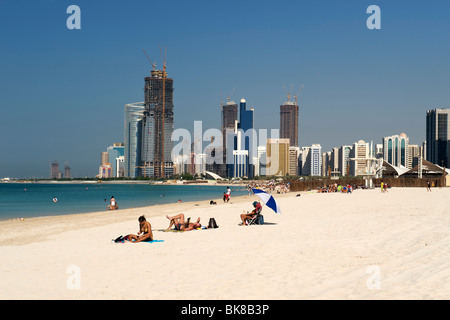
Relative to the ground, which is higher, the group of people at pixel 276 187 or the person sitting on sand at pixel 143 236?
the person sitting on sand at pixel 143 236

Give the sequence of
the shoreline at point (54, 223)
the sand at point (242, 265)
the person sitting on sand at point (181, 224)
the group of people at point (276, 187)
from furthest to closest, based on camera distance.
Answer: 1. the group of people at point (276, 187)
2. the shoreline at point (54, 223)
3. the person sitting on sand at point (181, 224)
4. the sand at point (242, 265)

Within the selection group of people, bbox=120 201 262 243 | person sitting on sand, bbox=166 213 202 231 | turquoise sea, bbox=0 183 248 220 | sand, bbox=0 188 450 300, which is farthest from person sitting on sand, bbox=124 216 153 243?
turquoise sea, bbox=0 183 248 220

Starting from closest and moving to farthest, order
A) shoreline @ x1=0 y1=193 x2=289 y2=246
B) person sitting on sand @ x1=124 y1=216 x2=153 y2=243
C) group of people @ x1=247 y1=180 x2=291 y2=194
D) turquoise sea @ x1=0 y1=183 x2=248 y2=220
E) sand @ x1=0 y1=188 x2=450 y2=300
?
sand @ x1=0 y1=188 x2=450 y2=300, person sitting on sand @ x1=124 y1=216 x2=153 y2=243, shoreline @ x1=0 y1=193 x2=289 y2=246, turquoise sea @ x1=0 y1=183 x2=248 y2=220, group of people @ x1=247 y1=180 x2=291 y2=194

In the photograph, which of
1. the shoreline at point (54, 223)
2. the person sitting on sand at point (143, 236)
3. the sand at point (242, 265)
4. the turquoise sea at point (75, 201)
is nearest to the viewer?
the sand at point (242, 265)

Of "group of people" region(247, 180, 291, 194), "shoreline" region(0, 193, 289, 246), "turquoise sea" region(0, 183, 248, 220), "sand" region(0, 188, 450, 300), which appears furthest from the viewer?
"group of people" region(247, 180, 291, 194)

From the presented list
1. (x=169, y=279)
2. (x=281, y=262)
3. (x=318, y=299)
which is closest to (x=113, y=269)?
(x=169, y=279)

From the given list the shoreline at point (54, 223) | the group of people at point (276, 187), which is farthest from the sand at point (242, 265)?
the group of people at point (276, 187)

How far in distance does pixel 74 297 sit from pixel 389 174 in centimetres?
8574

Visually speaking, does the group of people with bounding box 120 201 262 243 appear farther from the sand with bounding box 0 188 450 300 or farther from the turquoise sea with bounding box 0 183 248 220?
the turquoise sea with bounding box 0 183 248 220

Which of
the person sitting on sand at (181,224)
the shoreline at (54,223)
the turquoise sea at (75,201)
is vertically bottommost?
the turquoise sea at (75,201)

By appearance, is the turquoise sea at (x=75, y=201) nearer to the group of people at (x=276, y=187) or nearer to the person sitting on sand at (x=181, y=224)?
the group of people at (x=276, y=187)

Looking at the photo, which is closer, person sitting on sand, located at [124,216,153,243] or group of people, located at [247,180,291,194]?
person sitting on sand, located at [124,216,153,243]

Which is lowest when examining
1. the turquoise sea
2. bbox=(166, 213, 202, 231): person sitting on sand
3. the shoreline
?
the turquoise sea

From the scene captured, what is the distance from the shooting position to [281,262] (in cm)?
883
